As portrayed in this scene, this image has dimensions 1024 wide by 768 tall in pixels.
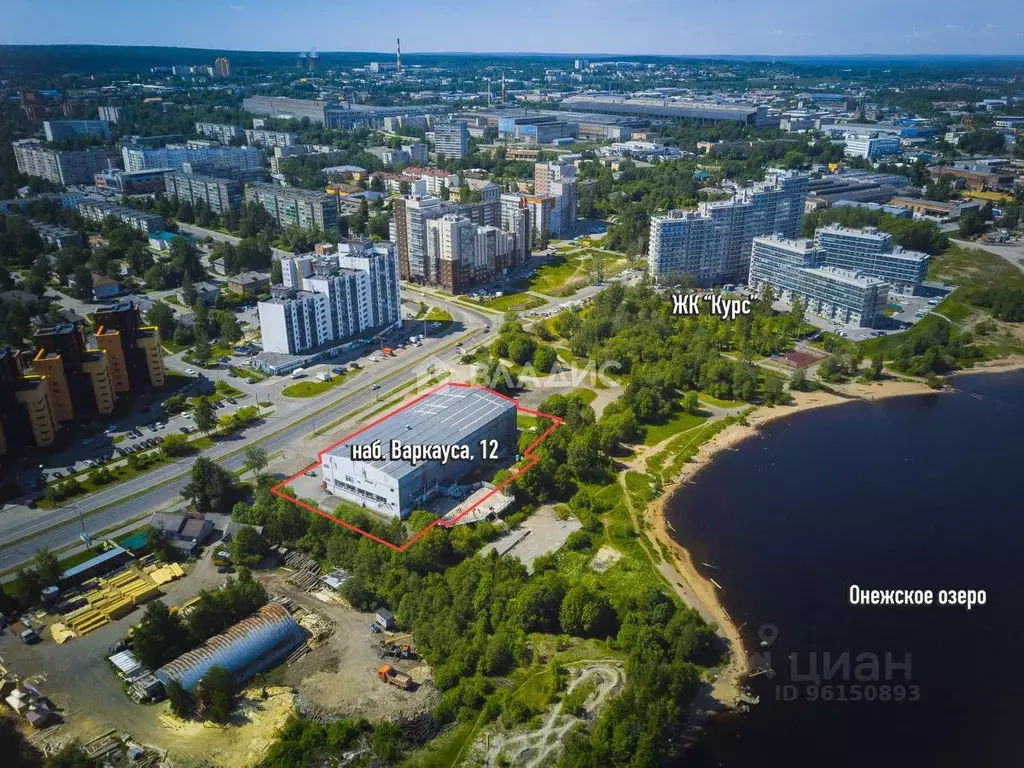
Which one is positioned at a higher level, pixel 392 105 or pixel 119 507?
pixel 392 105

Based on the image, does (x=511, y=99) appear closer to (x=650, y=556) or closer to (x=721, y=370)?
(x=721, y=370)

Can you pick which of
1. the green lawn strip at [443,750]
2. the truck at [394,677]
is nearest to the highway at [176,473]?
the truck at [394,677]

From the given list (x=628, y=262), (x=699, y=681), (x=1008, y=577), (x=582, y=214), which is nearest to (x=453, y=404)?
(x=699, y=681)

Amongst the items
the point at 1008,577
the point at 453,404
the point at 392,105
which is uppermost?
the point at 392,105

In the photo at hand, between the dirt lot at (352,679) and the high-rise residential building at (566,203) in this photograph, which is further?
the high-rise residential building at (566,203)

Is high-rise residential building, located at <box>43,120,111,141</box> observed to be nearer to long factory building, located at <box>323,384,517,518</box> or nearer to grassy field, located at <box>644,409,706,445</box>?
long factory building, located at <box>323,384,517,518</box>

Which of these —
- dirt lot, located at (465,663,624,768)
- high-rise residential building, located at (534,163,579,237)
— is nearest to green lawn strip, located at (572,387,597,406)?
dirt lot, located at (465,663,624,768)

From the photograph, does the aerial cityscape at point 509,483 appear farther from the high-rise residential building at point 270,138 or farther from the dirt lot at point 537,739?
the high-rise residential building at point 270,138
